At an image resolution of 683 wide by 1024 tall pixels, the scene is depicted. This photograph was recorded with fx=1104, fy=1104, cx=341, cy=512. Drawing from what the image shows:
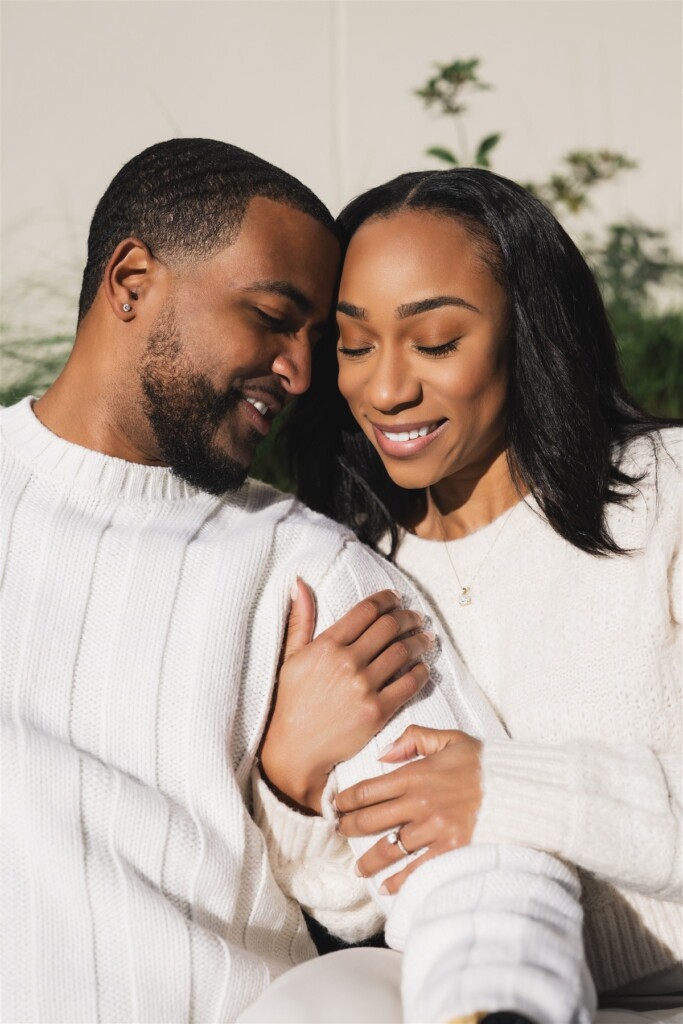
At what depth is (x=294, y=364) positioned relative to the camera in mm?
2545

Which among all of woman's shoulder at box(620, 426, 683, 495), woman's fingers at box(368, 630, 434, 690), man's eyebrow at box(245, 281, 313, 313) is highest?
man's eyebrow at box(245, 281, 313, 313)

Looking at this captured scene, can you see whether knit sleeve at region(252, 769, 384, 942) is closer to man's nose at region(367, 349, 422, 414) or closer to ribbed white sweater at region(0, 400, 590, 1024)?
ribbed white sweater at region(0, 400, 590, 1024)

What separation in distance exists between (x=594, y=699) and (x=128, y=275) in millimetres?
1428

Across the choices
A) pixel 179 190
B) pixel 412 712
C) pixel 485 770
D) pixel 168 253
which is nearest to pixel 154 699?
pixel 412 712

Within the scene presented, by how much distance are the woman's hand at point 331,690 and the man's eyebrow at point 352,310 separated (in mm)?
630

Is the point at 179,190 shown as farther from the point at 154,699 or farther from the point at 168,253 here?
the point at 154,699

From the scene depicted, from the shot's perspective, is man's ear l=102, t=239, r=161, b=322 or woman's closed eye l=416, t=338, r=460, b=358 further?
man's ear l=102, t=239, r=161, b=322

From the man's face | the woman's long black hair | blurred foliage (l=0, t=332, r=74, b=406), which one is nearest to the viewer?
the man's face

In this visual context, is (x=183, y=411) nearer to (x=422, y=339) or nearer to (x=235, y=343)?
(x=235, y=343)

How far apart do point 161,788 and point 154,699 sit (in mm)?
177

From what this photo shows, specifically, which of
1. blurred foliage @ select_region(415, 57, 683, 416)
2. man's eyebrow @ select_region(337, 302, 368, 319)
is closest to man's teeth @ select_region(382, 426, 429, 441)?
man's eyebrow @ select_region(337, 302, 368, 319)

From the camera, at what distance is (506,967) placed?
1692mm

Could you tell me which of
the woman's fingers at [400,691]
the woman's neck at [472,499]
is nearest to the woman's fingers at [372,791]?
the woman's fingers at [400,691]

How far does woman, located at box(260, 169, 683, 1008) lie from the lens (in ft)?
6.83
